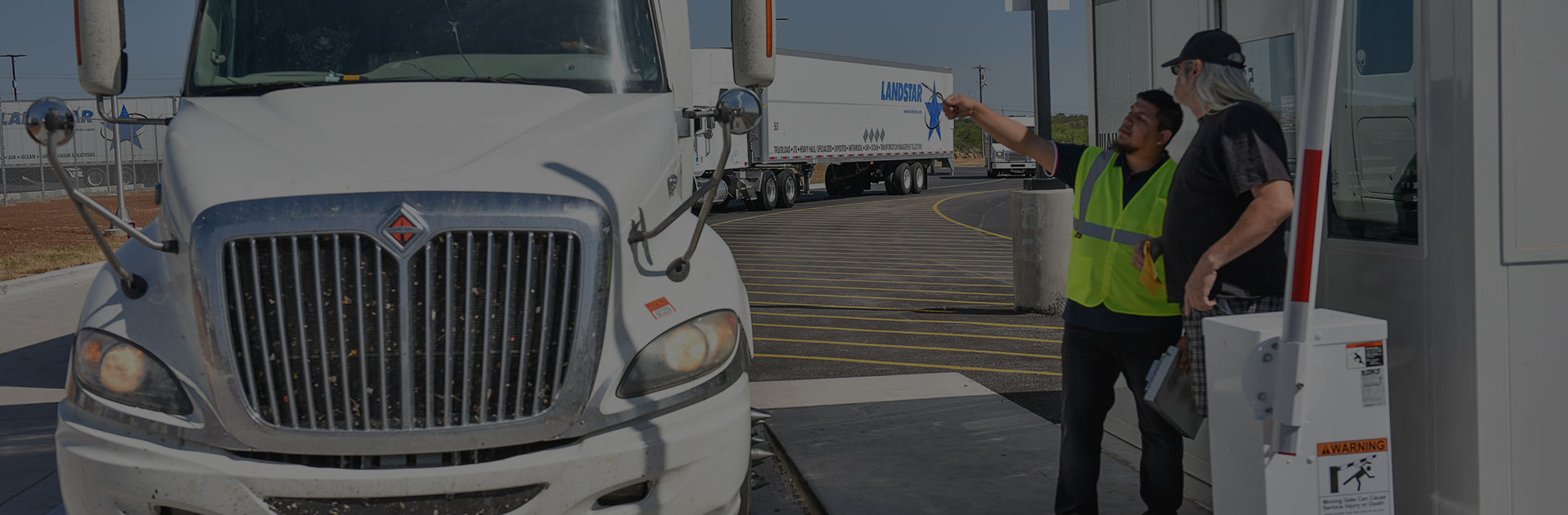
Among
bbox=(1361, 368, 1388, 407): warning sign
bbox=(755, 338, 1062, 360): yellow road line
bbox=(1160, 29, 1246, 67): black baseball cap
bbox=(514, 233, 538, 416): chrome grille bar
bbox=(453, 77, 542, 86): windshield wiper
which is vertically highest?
bbox=(453, 77, 542, 86): windshield wiper

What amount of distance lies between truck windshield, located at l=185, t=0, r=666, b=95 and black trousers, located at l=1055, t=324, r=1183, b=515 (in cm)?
179

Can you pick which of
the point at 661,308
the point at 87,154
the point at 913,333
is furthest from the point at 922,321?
the point at 87,154

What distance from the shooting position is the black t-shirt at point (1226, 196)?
3.46 metres

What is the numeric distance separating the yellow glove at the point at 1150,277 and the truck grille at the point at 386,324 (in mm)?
1744

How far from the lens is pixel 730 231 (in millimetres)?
21703

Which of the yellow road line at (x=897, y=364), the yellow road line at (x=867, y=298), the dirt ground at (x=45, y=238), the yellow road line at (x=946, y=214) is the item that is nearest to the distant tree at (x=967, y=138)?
the yellow road line at (x=946, y=214)

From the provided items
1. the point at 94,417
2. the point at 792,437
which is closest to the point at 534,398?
the point at 94,417

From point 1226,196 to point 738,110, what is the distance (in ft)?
4.55

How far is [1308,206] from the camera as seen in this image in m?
2.93

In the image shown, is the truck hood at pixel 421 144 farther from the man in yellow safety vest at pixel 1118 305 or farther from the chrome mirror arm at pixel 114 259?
the man in yellow safety vest at pixel 1118 305

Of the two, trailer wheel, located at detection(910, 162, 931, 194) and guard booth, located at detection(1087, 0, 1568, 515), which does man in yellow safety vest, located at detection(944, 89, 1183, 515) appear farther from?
trailer wheel, located at detection(910, 162, 931, 194)

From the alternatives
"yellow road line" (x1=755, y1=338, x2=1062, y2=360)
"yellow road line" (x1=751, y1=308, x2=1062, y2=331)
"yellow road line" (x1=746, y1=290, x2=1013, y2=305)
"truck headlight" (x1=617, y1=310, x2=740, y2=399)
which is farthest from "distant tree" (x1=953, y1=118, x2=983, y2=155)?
"truck headlight" (x1=617, y1=310, x2=740, y2=399)

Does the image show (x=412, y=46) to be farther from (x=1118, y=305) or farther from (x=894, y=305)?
(x=894, y=305)

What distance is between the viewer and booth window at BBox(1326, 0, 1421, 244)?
3625 mm
